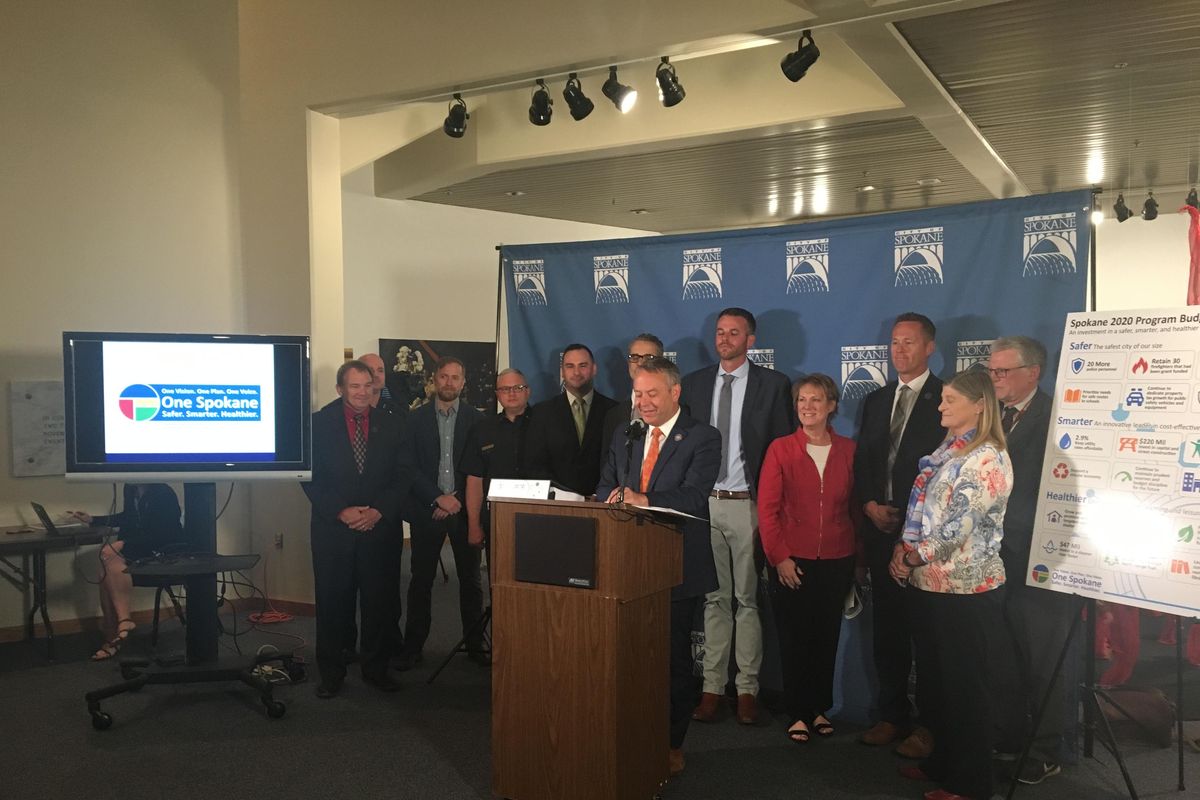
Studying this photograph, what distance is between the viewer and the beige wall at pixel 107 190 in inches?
229

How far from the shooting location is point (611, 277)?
516 cm

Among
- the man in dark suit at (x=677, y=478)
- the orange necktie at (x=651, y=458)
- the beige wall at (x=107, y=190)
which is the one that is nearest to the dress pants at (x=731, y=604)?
the man in dark suit at (x=677, y=478)

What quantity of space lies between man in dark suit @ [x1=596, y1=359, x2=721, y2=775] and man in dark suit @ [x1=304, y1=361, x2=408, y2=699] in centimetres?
161

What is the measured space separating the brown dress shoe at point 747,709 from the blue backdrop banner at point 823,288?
1.34 meters

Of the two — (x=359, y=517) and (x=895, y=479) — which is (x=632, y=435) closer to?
(x=895, y=479)

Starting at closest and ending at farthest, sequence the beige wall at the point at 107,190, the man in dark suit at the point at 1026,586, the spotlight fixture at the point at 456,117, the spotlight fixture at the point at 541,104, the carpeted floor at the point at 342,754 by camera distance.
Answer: the carpeted floor at the point at 342,754
the man in dark suit at the point at 1026,586
the spotlight fixture at the point at 541,104
the spotlight fixture at the point at 456,117
the beige wall at the point at 107,190

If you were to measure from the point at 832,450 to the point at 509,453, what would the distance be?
1.65 meters

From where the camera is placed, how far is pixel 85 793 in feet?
11.7

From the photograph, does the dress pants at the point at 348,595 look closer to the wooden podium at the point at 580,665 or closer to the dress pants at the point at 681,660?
the wooden podium at the point at 580,665

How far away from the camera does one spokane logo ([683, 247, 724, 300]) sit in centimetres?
487

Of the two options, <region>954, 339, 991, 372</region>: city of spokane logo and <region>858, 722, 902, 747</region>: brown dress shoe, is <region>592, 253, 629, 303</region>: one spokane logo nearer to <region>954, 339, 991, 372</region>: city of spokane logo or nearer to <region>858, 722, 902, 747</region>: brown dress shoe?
<region>954, 339, 991, 372</region>: city of spokane logo

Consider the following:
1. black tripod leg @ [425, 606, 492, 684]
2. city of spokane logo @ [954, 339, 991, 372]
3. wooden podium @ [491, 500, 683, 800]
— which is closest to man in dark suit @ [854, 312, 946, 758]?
city of spokane logo @ [954, 339, 991, 372]


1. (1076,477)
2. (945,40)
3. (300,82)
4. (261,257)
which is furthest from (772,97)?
(1076,477)

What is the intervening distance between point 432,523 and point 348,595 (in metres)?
0.65
